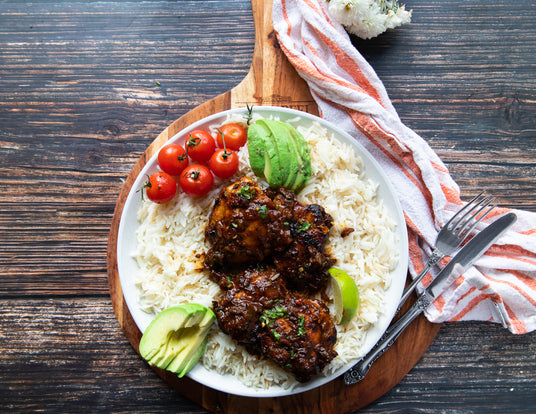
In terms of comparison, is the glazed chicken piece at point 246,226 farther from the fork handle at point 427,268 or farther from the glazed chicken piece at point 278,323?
the fork handle at point 427,268

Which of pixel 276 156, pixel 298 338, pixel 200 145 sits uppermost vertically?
pixel 276 156

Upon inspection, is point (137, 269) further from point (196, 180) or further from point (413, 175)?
point (413, 175)

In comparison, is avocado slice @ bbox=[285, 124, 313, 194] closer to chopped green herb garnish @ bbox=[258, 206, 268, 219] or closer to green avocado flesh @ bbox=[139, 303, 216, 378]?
chopped green herb garnish @ bbox=[258, 206, 268, 219]

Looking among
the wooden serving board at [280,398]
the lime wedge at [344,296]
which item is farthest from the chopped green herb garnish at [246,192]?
the wooden serving board at [280,398]

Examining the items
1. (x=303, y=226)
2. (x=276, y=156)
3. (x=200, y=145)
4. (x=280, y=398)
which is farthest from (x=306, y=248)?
(x=280, y=398)

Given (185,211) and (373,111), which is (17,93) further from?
(373,111)
